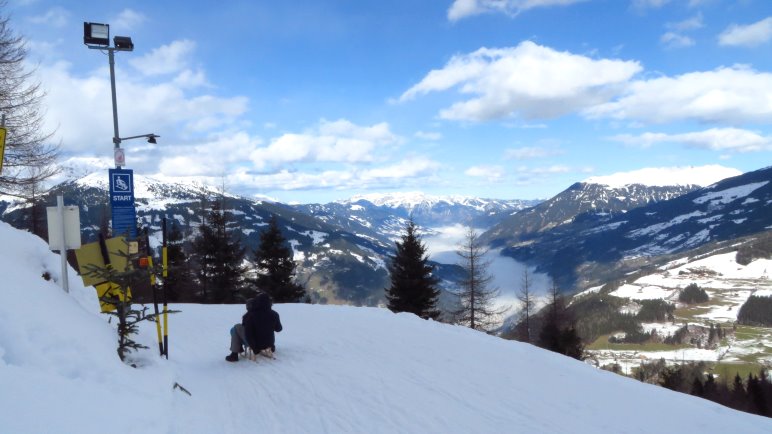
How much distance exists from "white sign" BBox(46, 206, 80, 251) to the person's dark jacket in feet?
11.7

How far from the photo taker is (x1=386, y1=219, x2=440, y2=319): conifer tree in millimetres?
33781

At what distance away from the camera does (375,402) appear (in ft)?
24.8

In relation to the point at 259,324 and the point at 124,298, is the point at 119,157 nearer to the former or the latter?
the point at 259,324

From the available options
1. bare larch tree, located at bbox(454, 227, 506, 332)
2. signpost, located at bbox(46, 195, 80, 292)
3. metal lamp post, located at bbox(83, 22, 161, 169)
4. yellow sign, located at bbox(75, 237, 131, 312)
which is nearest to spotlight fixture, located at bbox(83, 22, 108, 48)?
metal lamp post, located at bbox(83, 22, 161, 169)

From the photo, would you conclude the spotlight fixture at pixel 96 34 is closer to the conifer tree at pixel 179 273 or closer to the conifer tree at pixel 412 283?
the conifer tree at pixel 179 273

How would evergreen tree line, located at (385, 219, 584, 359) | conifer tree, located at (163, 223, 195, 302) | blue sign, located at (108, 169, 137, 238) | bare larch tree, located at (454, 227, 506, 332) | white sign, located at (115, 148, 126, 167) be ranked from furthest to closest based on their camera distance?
1. bare larch tree, located at (454, 227, 506, 332)
2. evergreen tree line, located at (385, 219, 584, 359)
3. conifer tree, located at (163, 223, 195, 302)
4. white sign, located at (115, 148, 126, 167)
5. blue sign, located at (108, 169, 137, 238)

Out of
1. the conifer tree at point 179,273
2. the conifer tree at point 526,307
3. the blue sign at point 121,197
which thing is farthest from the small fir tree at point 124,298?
the conifer tree at point 526,307

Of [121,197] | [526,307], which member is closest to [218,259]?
[121,197]

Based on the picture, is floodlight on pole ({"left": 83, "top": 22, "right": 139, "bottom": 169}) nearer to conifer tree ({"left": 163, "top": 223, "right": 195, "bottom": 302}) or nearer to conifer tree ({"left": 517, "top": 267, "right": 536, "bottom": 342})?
conifer tree ({"left": 163, "top": 223, "right": 195, "bottom": 302})

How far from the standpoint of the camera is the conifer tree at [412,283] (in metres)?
33.8

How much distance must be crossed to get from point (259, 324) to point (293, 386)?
7.41 feet

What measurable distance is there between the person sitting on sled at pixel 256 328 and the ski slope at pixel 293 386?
1.23ft

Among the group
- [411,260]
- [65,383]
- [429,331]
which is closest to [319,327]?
[429,331]

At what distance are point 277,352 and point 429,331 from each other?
570 centimetres
